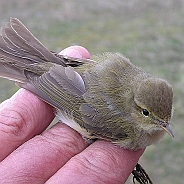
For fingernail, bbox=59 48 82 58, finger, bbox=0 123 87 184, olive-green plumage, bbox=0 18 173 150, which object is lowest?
finger, bbox=0 123 87 184

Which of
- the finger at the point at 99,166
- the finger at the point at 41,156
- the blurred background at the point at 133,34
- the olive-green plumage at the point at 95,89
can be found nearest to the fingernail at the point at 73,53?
the olive-green plumage at the point at 95,89

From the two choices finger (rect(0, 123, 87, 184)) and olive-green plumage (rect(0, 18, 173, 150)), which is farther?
olive-green plumage (rect(0, 18, 173, 150))

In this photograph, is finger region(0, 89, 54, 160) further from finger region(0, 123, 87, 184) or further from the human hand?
finger region(0, 123, 87, 184)

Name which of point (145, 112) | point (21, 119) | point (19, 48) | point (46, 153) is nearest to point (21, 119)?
point (21, 119)

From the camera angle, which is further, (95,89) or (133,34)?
(133,34)

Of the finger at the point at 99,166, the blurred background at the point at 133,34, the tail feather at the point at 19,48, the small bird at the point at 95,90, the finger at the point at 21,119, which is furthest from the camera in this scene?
the blurred background at the point at 133,34

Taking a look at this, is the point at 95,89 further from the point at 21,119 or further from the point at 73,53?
the point at 21,119

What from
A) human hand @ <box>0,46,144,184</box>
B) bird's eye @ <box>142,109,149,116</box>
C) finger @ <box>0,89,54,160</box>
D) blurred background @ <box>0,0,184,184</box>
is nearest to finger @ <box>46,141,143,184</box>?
human hand @ <box>0,46,144,184</box>

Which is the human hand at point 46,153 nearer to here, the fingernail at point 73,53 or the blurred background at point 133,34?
the fingernail at point 73,53
